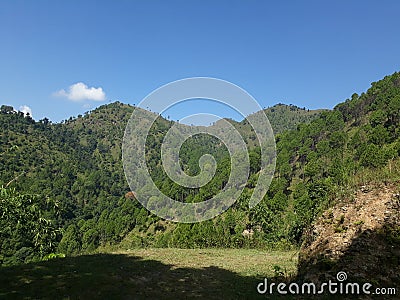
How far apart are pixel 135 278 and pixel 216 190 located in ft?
A: 262

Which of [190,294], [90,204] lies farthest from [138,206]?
[190,294]

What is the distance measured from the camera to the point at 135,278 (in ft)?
33.1

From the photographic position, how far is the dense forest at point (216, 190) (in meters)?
9.56

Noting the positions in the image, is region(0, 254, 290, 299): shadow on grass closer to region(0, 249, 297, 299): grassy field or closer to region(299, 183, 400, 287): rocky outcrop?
region(0, 249, 297, 299): grassy field

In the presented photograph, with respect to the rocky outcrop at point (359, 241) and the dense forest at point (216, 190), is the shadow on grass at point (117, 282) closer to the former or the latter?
the dense forest at point (216, 190)

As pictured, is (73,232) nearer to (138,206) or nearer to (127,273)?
(138,206)

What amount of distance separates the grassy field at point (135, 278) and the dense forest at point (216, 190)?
103 cm

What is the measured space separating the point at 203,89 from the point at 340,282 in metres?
9.38

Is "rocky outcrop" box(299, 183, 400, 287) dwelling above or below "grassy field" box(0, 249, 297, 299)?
above

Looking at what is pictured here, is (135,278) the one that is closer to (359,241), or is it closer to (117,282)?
(117,282)
